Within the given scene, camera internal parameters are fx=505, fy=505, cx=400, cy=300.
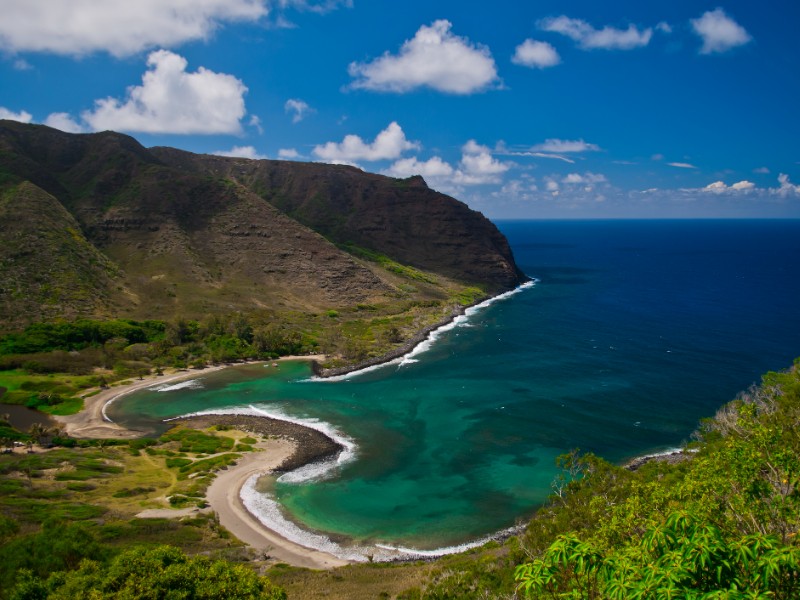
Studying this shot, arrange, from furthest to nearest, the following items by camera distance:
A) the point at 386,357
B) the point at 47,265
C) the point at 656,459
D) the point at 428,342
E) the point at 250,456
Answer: the point at 428,342 → the point at 47,265 → the point at 386,357 → the point at 250,456 → the point at 656,459

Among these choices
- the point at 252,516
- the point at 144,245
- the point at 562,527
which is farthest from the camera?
the point at 144,245

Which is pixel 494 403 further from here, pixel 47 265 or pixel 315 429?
pixel 47 265

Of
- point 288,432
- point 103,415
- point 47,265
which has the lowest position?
point 288,432

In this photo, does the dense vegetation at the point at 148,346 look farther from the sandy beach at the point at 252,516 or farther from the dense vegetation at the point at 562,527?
the sandy beach at the point at 252,516

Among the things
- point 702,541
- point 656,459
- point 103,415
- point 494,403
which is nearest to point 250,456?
point 103,415

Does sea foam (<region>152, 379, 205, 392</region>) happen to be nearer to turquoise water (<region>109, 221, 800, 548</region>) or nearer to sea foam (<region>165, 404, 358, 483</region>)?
turquoise water (<region>109, 221, 800, 548</region>)

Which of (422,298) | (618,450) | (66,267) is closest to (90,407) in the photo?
(66,267)

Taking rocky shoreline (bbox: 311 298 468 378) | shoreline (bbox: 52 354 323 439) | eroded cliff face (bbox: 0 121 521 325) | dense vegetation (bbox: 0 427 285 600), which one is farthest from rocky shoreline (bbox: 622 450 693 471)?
eroded cliff face (bbox: 0 121 521 325)

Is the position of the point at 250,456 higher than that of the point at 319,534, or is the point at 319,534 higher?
the point at 250,456
